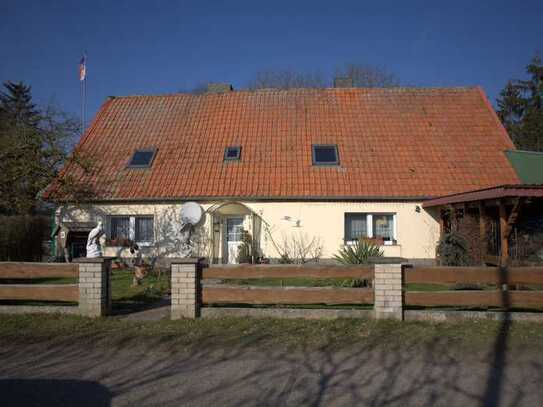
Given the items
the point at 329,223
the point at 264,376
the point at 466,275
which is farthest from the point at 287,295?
the point at 329,223

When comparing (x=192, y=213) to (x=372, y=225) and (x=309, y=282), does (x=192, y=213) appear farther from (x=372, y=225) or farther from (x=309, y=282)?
(x=372, y=225)

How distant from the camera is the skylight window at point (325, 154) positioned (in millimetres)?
16281

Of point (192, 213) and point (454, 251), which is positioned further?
Result: point (192, 213)

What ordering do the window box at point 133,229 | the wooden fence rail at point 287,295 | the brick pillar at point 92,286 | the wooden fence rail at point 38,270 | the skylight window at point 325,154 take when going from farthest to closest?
the skylight window at point 325,154, the window box at point 133,229, the wooden fence rail at point 38,270, the brick pillar at point 92,286, the wooden fence rail at point 287,295

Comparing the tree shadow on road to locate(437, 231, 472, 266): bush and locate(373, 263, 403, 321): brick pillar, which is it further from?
locate(437, 231, 472, 266): bush

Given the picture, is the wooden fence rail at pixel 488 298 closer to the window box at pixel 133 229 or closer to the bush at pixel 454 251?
the bush at pixel 454 251

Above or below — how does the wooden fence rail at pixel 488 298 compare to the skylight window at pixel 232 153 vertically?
below

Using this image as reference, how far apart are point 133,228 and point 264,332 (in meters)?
10.3

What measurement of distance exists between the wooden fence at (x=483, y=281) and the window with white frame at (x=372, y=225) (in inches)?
307

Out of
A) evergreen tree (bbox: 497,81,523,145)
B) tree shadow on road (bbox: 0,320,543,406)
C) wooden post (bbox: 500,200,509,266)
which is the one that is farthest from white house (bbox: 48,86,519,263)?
evergreen tree (bbox: 497,81,523,145)

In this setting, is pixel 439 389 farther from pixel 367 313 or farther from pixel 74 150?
pixel 74 150

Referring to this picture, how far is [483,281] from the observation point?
752 centimetres

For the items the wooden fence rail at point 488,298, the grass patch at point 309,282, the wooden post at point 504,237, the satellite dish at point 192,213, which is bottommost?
the grass patch at point 309,282

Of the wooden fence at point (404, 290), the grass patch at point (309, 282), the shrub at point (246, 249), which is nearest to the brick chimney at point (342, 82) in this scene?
the shrub at point (246, 249)
